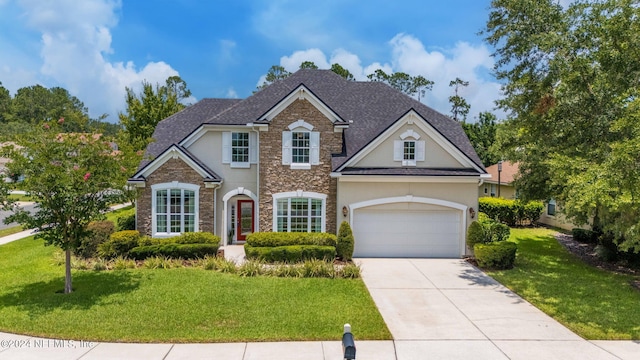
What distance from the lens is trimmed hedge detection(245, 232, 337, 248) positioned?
51.6 ft

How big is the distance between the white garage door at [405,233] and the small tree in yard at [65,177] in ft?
32.3

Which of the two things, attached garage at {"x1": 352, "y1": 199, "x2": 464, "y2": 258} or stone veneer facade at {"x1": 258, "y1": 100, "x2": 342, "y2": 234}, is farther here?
stone veneer facade at {"x1": 258, "y1": 100, "x2": 342, "y2": 234}

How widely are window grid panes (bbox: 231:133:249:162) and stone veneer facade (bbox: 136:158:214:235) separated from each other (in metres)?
2.03

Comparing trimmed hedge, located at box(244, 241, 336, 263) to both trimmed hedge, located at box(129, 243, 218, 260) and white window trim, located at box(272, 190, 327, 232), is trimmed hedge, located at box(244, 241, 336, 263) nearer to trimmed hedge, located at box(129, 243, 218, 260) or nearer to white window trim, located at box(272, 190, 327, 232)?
trimmed hedge, located at box(129, 243, 218, 260)

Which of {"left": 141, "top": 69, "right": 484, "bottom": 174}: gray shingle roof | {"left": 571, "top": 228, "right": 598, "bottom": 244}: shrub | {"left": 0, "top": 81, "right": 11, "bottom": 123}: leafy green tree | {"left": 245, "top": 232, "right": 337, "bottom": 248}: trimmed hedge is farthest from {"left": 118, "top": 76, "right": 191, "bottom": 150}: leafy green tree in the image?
{"left": 0, "top": 81, "right": 11, "bottom": 123}: leafy green tree

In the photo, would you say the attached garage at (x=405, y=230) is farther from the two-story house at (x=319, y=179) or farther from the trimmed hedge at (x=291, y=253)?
the trimmed hedge at (x=291, y=253)

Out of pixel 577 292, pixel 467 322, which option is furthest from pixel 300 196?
pixel 577 292

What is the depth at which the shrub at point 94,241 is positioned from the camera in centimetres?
1563

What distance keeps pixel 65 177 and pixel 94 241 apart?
6748 millimetres

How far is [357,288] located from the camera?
12.3 m

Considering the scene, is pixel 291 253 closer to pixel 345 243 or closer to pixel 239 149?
pixel 345 243

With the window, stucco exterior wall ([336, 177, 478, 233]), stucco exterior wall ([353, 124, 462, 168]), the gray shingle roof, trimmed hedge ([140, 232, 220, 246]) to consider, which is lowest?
trimmed hedge ([140, 232, 220, 246])

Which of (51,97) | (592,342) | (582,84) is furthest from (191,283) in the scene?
(51,97)

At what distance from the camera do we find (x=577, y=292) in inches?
487
